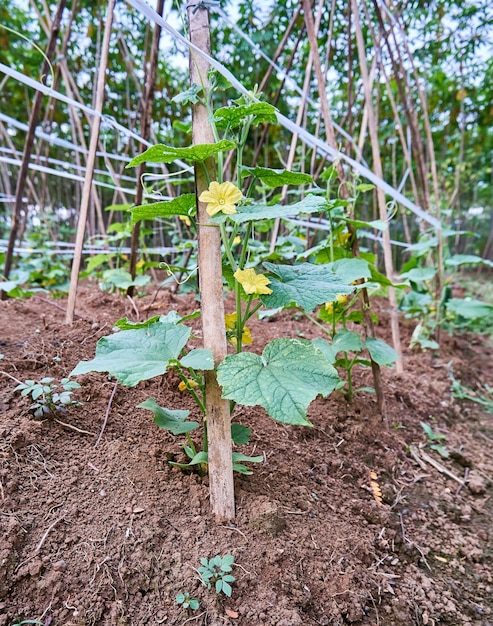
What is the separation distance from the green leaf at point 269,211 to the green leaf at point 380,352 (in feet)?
2.00

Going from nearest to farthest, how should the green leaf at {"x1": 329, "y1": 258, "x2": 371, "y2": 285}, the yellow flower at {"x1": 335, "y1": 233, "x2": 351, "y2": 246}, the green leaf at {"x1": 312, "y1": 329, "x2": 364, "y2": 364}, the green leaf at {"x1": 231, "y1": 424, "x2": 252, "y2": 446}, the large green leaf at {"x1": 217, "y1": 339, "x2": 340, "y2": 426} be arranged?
the large green leaf at {"x1": 217, "y1": 339, "x2": 340, "y2": 426}
the green leaf at {"x1": 231, "y1": 424, "x2": 252, "y2": 446}
the green leaf at {"x1": 329, "y1": 258, "x2": 371, "y2": 285}
the green leaf at {"x1": 312, "y1": 329, "x2": 364, "y2": 364}
the yellow flower at {"x1": 335, "y1": 233, "x2": 351, "y2": 246}

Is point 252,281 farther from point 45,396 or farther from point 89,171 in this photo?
point 89,171

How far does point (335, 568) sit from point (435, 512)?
18.5 inches

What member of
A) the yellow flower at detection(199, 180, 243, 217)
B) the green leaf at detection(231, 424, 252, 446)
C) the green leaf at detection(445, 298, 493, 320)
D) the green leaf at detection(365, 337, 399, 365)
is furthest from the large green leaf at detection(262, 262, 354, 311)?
the green leaf at detection(445, 298, 493, 320)

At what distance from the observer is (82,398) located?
3.45 ft

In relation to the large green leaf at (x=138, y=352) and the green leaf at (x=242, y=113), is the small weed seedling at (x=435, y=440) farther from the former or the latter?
the green leaf at (x=242, y=113)

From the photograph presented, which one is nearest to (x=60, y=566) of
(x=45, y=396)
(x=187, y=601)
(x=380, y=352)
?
(x=187, y=601)

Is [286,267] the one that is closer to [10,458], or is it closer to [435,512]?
[10,458]

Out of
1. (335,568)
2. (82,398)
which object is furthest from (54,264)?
(335,568)

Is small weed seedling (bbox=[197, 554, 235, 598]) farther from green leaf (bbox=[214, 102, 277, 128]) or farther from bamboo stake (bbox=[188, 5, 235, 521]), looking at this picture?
green leaf (bbox=[214, 102, 277, 128])

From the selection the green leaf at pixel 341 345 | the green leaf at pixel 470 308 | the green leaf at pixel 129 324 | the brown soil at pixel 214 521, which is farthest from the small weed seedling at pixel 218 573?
the green leaf at pixel 470 308

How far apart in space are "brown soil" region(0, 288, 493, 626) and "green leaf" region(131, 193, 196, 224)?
1.71ft

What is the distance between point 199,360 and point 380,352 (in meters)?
0.73

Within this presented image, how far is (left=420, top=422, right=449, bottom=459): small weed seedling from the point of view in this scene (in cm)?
143
